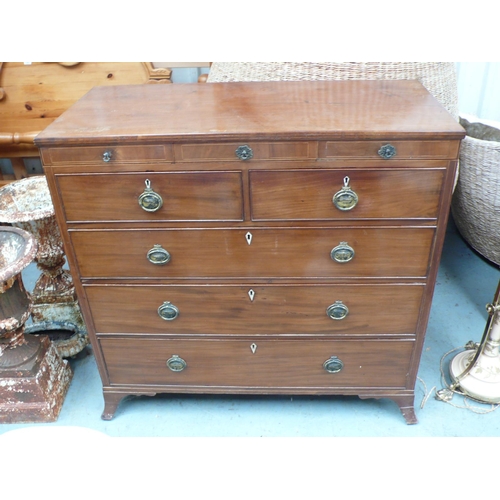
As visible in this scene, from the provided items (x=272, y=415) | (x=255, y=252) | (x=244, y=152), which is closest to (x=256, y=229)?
(x=255, y=252)

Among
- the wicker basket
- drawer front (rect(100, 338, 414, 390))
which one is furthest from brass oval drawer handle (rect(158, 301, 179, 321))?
the wicker basket

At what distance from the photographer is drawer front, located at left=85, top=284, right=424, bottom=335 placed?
145 centimetres

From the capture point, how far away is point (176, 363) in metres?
1.63

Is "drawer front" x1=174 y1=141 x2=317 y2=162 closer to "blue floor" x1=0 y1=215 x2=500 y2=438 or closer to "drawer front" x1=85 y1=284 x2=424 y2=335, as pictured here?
"drawer front" x1=85 y1=284 x2=424 y2=335

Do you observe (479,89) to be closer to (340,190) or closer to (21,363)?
(340,190)

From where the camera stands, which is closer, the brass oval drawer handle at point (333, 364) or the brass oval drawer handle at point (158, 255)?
the brass oval drawer handle at point (158, 255)

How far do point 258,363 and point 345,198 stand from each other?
686 millimetres

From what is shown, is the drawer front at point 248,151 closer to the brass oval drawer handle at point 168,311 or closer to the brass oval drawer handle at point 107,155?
the brass oval drawer handle at point 107,155

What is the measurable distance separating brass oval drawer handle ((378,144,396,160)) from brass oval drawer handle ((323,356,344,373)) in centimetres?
73

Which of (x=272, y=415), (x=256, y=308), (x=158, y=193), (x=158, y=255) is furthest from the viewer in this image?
(x=272, y=415)

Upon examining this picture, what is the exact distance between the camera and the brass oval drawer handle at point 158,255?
4.53 ft

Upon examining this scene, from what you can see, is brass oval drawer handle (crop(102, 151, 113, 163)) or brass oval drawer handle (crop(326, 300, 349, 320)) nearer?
brass oval drawer handle (crop(102, 151, 113, 163))

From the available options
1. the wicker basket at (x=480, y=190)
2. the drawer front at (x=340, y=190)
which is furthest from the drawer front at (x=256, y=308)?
the wicker basket at (x=480, y=190)

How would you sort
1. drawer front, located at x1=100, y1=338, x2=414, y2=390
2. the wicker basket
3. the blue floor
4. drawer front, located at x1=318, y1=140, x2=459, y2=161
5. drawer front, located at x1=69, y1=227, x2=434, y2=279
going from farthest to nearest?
the wicker basket < the blue floor < drawer front, located at x1=100, y1=338, x2=414, y2=390 < drawer front, located at x1=69, y1=227, x2=434, y2=279 < drawer front, located at x1=318, y1=140, x2=459, y2=161
